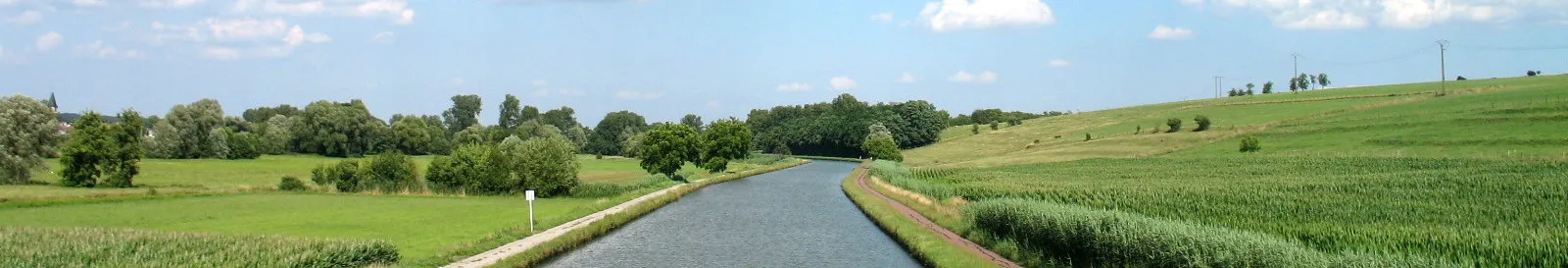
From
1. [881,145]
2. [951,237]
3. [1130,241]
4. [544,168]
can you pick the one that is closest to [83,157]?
[544,168]

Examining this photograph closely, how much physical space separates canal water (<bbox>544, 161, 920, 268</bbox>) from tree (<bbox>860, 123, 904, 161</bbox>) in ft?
208

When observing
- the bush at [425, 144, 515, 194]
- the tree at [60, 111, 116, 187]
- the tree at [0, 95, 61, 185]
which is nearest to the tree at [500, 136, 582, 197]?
the bush at [425, 144, 515, 194]

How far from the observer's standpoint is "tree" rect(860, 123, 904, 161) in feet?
413

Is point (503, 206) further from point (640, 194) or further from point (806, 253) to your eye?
point (806, 253)

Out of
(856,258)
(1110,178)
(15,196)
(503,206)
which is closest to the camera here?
(856,258)

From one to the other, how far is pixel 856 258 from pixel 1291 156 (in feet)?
138

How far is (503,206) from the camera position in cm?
5334

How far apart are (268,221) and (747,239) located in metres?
18.3

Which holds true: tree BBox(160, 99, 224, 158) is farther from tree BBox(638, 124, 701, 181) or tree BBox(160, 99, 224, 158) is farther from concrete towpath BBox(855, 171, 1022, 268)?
concrete towpath BBox(855, 171, 1022, 268)

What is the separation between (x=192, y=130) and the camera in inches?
4208

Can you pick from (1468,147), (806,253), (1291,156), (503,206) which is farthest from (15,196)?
(1468,147)

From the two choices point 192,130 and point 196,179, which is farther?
point 192,130

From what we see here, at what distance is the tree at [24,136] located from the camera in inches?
2635

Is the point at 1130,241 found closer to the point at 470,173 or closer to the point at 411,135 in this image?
the point at 470,173
